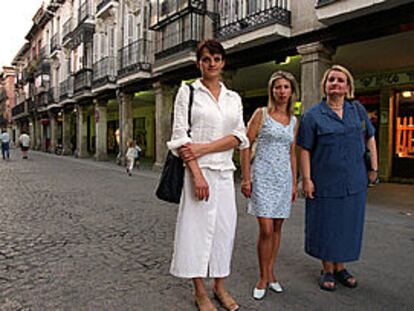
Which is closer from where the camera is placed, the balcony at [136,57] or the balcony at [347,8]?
the balcony at [347,8]

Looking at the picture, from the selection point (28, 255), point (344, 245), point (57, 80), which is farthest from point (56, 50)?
point (344, 245)

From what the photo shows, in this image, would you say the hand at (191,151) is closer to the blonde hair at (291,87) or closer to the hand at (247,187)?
the hand at (247,187)

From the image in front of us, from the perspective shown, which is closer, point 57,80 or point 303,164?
point 303,164

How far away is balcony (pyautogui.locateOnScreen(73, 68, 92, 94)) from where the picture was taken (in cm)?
2288

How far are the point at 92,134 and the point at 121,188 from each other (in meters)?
29.4

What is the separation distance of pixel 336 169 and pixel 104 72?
1916 centimetres

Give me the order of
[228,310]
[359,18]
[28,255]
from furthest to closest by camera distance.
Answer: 1. [359,18]
2. [28,255]
3. [228,310]

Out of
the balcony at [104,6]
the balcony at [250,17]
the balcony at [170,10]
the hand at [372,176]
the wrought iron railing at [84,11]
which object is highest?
the wrought iron railing at [84,11]

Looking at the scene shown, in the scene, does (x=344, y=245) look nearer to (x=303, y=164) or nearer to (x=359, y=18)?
(x=303, y=164)

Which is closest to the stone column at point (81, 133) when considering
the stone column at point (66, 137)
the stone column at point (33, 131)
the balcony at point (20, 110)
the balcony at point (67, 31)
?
the stone column at point (66, 137)

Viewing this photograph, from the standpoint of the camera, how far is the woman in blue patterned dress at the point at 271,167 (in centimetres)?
320

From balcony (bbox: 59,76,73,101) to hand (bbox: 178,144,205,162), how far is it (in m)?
26.0

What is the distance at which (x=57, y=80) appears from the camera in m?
33.5

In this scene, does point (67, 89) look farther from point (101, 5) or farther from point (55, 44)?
point (101, 5)
